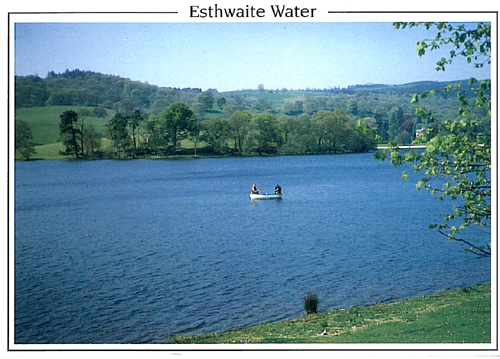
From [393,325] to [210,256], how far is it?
8709 mm

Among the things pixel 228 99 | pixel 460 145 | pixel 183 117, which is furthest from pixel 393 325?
pixel 183 117

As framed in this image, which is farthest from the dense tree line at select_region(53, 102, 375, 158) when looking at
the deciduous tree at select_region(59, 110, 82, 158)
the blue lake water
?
the blue lake water

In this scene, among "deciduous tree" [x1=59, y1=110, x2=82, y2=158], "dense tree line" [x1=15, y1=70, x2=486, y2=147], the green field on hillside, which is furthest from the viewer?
"deciduous tree" [x1=59, y1=110, x2=82, y2=158]

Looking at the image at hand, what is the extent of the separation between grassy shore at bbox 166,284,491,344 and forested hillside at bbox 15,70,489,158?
20739 mm

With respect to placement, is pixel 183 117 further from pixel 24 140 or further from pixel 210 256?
pixel 210 256

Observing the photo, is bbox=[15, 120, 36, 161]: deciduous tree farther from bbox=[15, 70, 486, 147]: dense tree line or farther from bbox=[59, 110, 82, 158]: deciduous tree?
bbox=[59, 110, 82, 158]: deciduous tree

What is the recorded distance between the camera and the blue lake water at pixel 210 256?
11.5m

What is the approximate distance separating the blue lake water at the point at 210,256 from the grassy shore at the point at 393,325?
3.04ft

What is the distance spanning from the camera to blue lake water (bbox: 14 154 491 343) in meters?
11.5

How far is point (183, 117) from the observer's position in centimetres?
5572

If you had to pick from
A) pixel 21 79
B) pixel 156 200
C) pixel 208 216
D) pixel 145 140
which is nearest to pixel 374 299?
pixel 208 216

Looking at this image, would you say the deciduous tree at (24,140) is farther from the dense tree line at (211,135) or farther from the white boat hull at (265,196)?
the white boat hull at (265,196)

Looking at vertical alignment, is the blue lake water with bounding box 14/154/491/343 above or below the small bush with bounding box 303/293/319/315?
below
